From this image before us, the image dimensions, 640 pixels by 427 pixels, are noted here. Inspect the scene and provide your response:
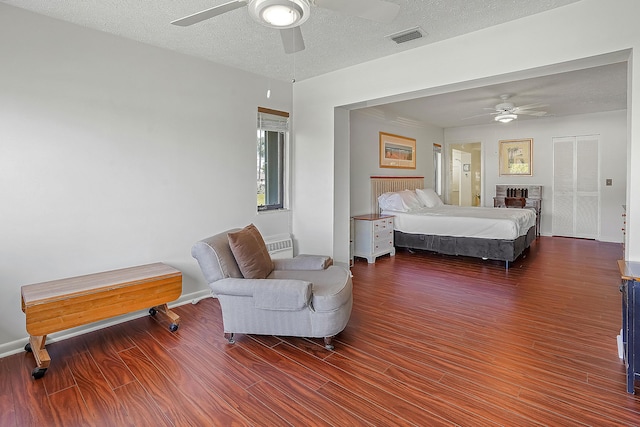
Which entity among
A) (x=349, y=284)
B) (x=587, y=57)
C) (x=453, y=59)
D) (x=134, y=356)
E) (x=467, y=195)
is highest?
(x=453, y=59)

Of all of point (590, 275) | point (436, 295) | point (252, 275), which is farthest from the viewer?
point (590, 275)

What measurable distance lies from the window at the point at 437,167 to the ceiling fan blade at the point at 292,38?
6.62 meters

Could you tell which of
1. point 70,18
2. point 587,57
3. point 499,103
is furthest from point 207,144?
point 499,103

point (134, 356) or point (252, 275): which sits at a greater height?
point (252, 275)

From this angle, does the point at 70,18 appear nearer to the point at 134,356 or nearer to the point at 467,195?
the point at 134,356

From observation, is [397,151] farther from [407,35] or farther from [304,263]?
[304,263]

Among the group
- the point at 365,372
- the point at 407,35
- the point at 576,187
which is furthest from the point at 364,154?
the point at 576,187

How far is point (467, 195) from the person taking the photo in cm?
1044

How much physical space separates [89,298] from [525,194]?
8.16 metres

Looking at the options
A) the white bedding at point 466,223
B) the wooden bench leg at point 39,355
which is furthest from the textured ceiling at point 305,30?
the wooden bench leg at point 39,355

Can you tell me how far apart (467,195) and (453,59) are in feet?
25.6

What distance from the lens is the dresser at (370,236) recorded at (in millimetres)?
5375

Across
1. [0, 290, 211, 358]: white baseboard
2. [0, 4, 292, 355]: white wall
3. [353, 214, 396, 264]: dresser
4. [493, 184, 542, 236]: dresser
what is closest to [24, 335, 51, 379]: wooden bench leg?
[0, 290, 211, 358]: white baseboard

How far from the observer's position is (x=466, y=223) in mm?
5254
